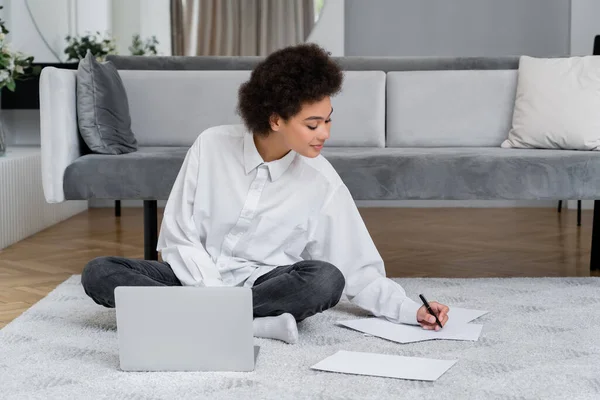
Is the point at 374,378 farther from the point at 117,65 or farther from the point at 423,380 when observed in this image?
the point at 117,65

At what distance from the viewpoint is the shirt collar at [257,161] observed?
2.26 meters

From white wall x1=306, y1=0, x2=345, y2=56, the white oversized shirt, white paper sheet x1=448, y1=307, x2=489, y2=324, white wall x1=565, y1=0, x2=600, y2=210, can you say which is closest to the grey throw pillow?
the white oversized shirt

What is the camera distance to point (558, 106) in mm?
3357

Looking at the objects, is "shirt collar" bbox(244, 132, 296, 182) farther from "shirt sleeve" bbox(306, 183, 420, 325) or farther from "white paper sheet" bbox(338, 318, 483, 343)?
"white paper sheet" bbox(338, 318, 483, 343)

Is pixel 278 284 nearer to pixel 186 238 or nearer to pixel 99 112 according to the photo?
pixel 186 238

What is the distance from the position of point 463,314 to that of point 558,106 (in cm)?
122

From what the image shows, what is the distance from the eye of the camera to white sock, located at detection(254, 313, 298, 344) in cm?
215

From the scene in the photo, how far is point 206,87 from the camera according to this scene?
11.8 ft

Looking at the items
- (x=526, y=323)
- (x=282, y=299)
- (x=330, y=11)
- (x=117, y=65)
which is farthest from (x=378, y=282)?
(x=330, y=11)

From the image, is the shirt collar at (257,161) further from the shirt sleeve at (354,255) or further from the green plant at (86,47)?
the green plant at (86,47)

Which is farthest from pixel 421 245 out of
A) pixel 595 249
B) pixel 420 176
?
pixel 420 176

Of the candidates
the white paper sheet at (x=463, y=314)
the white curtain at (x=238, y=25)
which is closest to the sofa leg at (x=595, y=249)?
the white paper sheet at (x=463, y=314)

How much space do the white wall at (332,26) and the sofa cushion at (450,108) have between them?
7.10 ft

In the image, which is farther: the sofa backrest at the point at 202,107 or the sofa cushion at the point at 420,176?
the sofa backrest at the point at 202,107
